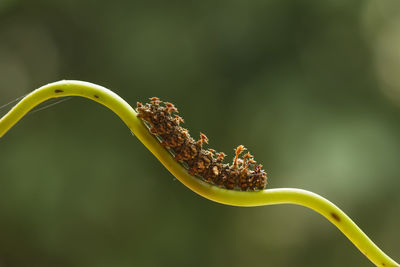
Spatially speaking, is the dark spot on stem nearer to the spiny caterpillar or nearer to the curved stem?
the curved stem

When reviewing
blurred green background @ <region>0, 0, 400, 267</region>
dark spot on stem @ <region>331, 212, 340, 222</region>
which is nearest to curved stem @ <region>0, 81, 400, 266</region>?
dark spot on stem @ <region>331, 212, 340, 222</region>

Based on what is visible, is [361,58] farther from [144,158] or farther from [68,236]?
[68,236]

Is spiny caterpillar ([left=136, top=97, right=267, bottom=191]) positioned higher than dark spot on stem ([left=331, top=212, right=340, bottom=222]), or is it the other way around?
spiny caterpillar ([left=136, top=97, right=267, bottom=191])

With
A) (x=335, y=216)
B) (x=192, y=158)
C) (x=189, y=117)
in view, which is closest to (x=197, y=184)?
(x=192, y=158)

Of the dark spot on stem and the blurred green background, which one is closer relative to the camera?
the dark spot on stem

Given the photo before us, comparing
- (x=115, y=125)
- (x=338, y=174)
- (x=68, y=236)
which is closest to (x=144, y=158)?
(x=115, y=125)

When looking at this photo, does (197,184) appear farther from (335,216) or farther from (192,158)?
Result: (335,216)

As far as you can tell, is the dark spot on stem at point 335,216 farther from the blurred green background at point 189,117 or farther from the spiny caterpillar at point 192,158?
the blurred green background at point 189,117
